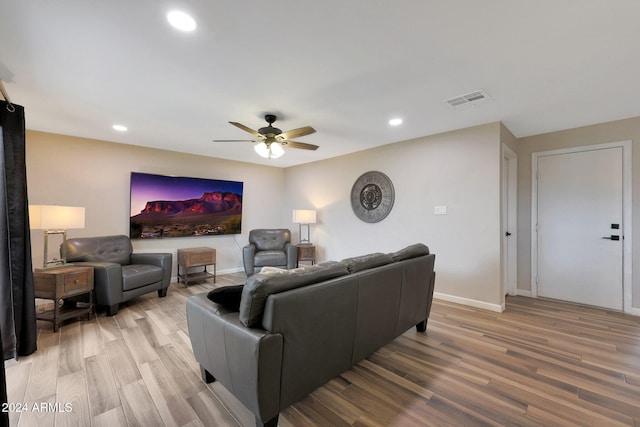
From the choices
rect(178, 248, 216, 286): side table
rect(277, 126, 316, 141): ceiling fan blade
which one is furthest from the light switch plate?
rect(178, 248, 216, 286): side table

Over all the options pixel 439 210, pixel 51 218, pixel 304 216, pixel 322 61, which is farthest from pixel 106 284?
pixel 439 210

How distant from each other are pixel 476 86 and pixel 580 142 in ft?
7.86

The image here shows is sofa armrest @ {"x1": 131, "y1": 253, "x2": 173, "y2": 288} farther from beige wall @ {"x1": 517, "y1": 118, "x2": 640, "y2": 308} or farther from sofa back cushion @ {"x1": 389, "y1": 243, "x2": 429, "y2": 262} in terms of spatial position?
beige wall @ {"x1": 517, "y1": 118, "x2": 640, "y2": 308}

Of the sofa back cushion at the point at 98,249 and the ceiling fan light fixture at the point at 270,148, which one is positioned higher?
the ceiling fan light fixture at the point at 270,148

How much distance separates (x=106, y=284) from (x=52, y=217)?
0.90 metres

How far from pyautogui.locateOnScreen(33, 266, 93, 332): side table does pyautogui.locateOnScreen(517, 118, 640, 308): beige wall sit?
19.0 ft

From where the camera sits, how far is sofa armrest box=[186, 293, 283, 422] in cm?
133

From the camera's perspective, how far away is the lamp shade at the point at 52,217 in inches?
108

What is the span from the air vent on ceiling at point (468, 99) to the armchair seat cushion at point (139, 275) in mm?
4164

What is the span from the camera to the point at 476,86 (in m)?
2.37

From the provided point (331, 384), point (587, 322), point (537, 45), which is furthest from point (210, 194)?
point (587, 322)

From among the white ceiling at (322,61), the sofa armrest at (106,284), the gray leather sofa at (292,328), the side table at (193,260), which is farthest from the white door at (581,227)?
the sofa armrest at (106,284)

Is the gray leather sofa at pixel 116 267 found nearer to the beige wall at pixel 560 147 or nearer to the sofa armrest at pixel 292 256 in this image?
the sofa armrest at pixel 292 256

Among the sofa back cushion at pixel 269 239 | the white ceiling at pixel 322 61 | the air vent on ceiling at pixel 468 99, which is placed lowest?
the sofa back cushion at pixel 269 239
